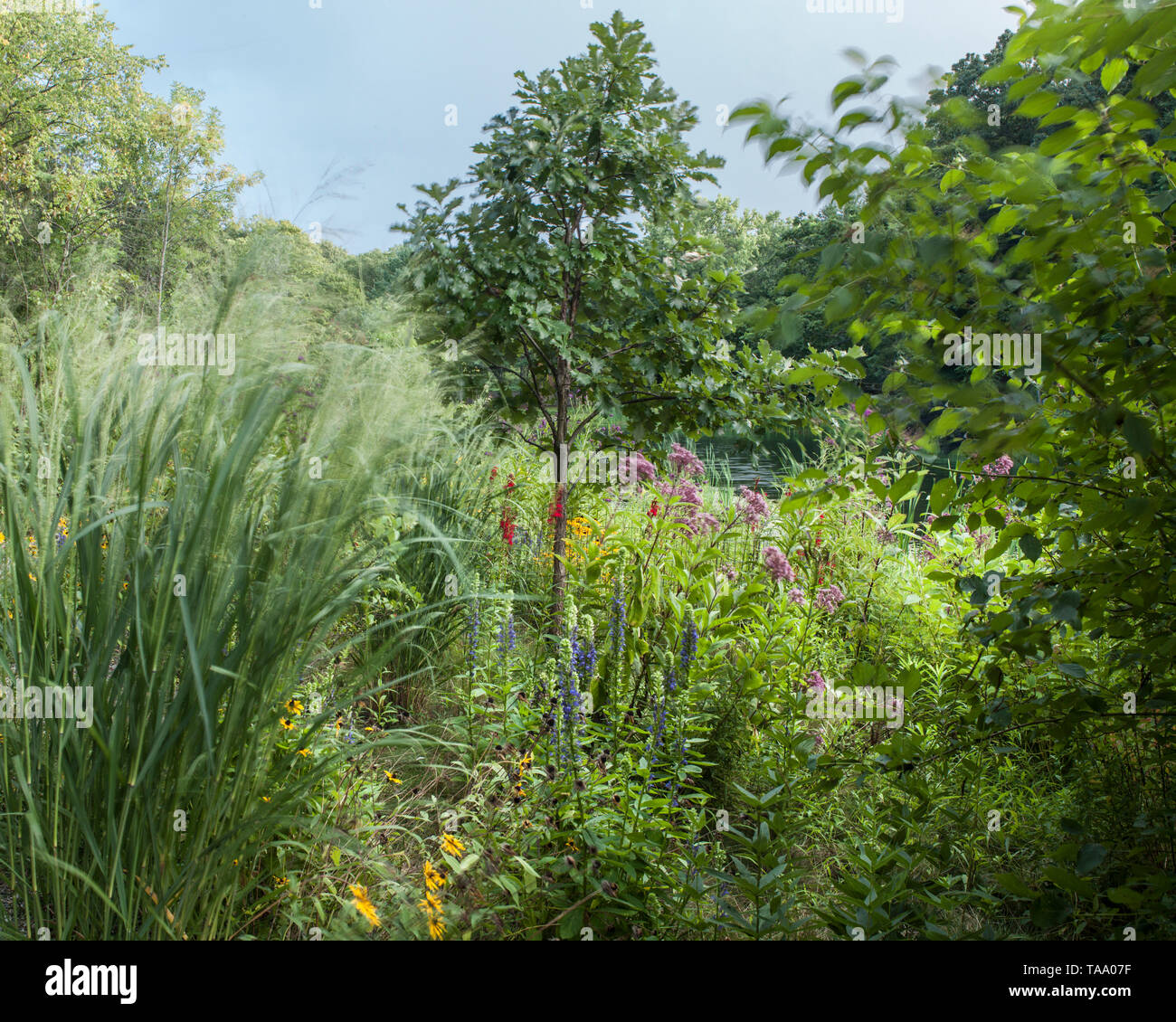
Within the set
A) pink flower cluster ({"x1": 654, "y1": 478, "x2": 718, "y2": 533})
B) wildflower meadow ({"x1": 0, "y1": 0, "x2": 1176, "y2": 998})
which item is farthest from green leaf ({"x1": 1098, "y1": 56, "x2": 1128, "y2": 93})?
pink flower cluster ({"x1": 654, "y1": 478, "x2": 718, "y2": 533})

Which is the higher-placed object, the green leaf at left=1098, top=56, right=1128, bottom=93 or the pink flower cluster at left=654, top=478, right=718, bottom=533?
the green leaf at left=1098, top=56, right=1128, bottom=93

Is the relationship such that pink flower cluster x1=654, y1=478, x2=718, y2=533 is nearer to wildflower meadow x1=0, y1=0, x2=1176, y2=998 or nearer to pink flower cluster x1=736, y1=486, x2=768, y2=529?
pink flower cluster x1=736, y1=486, x2=768, y2=529

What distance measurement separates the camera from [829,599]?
3525 millimetres

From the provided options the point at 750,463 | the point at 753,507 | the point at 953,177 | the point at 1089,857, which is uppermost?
the point at 953,177

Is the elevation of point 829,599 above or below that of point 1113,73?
below

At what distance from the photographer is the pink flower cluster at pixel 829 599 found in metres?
3.49

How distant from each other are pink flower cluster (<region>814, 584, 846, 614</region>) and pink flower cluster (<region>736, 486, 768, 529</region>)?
0.62 meters

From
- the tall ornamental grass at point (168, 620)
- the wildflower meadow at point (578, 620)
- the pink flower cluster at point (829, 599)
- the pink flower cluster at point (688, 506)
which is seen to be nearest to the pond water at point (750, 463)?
the pink flower cluster at point (688, 506)

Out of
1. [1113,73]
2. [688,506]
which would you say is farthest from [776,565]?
[1113,73]

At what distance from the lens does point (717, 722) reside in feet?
9.14

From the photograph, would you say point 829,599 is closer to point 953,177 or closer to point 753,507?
point 753,507

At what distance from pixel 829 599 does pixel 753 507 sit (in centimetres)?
77

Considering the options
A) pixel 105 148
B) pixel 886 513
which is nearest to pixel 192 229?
pixel 105 148

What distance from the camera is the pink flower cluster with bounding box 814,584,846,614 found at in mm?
3492
